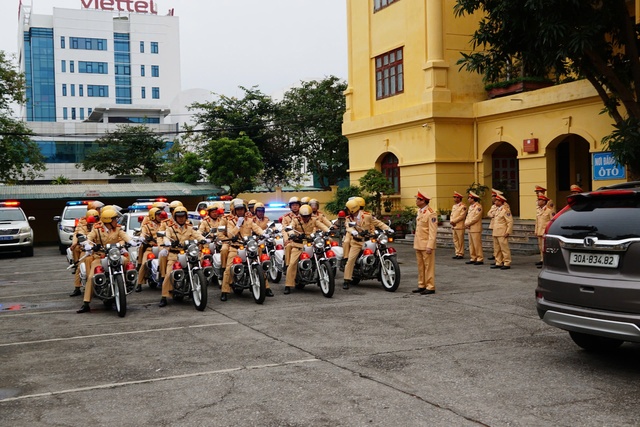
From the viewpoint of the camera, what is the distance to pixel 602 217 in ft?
22.1

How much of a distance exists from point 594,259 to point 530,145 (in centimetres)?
1666

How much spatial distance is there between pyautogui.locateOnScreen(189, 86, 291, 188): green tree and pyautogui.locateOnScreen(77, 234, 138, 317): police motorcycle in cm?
3332

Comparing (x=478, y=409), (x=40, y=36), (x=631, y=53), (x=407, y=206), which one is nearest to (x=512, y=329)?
(x=478, y=409)

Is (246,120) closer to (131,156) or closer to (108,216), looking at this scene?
(131,156)

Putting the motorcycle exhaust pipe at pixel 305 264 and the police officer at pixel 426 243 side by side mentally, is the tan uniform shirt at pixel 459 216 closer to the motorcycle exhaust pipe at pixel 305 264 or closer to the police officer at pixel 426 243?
the police officer at pixel 426 243

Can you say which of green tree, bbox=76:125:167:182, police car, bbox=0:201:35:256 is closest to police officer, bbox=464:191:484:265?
police car, bbox=0:201:35:256

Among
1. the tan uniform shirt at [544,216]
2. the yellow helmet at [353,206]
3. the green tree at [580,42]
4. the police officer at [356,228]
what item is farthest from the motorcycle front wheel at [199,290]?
the tan uniform shirt at [544,216]

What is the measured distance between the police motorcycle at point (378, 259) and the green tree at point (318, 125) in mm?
27265

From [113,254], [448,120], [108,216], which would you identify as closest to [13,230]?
[108,216]

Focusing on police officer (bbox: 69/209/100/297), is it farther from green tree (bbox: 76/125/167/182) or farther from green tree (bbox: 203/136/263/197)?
green tree (bbox: 76/125/167/182)

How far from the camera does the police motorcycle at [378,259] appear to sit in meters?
13.3

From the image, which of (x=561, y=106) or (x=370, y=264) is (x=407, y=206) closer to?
(x=561, y=106)

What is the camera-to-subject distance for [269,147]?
47.0m

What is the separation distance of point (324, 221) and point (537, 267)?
599 cm
